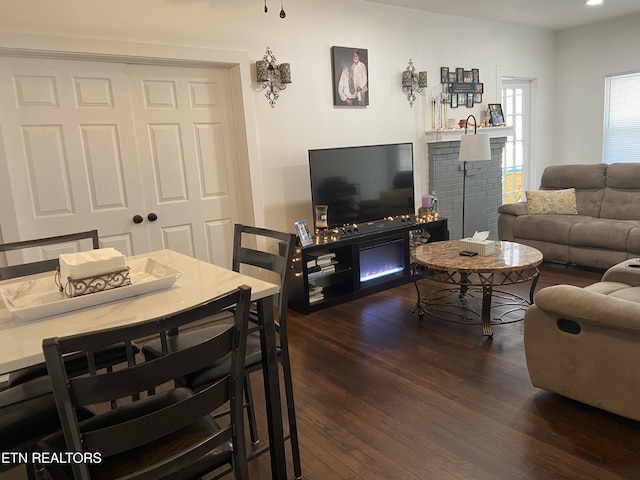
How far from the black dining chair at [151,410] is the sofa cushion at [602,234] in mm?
4177

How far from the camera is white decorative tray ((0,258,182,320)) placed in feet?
4.61

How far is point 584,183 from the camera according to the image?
201 inches

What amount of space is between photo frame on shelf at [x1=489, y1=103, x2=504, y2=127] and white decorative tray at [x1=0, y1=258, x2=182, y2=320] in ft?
16.4

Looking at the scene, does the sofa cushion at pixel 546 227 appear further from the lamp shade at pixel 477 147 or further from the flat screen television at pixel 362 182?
the flat screen television at pixel 362 182

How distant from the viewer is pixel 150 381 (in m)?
1.09

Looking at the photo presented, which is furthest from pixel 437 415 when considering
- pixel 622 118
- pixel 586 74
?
pixel 586 74

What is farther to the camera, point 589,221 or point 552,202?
point 552,202

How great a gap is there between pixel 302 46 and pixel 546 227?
Answer: 2986mm

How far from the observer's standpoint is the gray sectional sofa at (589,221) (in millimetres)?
4352

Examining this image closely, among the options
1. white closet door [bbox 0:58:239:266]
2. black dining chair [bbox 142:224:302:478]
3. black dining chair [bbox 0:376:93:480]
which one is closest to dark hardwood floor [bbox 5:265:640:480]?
black dining chair [bbox 142:224:302:478]

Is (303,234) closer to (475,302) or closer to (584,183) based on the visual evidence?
(475,302)

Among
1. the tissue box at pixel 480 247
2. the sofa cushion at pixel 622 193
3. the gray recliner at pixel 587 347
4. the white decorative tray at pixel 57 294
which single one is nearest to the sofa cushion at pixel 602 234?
the sofa cushion at pixel 622 193

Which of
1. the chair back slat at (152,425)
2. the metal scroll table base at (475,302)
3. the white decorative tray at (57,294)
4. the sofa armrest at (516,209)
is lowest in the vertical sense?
the metal scroll table base at (475,302)

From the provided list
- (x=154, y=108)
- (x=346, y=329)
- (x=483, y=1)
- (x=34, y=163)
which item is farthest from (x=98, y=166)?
(x=483, y=1)
